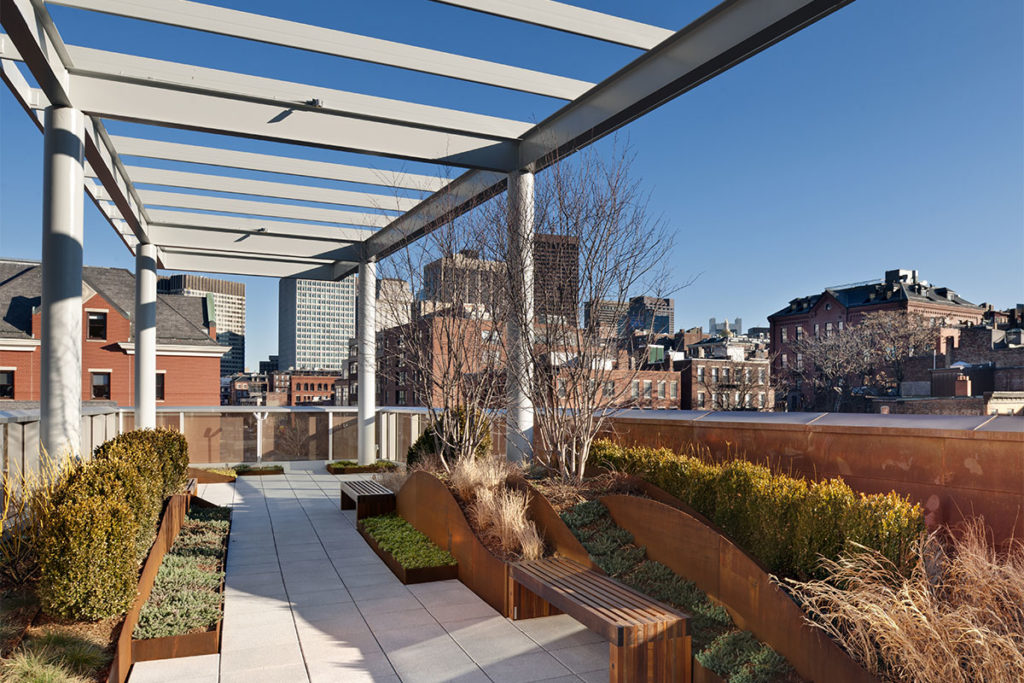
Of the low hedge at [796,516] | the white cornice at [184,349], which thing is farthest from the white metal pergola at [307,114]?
the white cornice at [184,349]

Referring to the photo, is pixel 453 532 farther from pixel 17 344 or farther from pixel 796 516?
pixel 17 344

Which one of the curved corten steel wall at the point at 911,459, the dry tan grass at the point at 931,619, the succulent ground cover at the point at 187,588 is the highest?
the curved corten steel wall at the point at 911,459

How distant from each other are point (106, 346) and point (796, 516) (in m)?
34.4

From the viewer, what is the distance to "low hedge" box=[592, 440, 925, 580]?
13.4 feet

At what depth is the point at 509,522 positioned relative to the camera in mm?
5891

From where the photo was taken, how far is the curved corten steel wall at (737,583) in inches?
141

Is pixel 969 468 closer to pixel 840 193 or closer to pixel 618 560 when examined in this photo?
pixel 618 560

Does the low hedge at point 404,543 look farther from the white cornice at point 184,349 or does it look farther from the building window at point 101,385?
the building window at point 101,385

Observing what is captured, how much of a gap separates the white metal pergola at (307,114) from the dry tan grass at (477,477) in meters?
1.05

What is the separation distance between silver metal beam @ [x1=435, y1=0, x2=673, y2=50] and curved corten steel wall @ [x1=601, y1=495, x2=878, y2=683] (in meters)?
3.98

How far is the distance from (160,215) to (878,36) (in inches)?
2649

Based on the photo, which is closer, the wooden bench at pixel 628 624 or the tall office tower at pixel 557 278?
the wooden bench at pixel 628 624

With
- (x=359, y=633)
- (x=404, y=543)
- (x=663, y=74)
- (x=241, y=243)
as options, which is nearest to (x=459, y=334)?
(x=404, y=543)

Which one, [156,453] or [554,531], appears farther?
[156,453]
